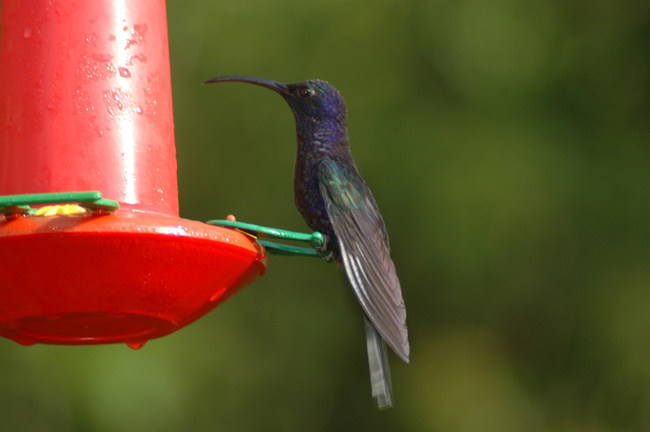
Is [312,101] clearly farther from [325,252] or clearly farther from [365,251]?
[325,252]

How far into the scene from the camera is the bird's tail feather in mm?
3018

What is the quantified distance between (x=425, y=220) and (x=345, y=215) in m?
1.25

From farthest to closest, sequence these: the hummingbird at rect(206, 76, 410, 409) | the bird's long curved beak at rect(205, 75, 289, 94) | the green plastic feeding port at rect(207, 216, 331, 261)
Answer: the bird's long curved beak at rect(205, 75, 289, 94) < the hummingbird at rect(206, 76, 410, 409) < the green plastic feeding port at rect(207, 216, 331, 261)

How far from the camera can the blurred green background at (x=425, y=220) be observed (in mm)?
4789

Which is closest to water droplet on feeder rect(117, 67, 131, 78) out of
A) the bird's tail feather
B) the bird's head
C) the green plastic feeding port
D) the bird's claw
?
the green plastic feeding port

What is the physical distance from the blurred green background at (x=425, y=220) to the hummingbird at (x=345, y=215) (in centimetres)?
75

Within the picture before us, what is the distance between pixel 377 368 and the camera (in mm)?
3166

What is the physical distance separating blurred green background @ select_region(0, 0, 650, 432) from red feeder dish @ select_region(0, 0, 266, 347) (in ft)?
6.54

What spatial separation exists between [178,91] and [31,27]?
252cm

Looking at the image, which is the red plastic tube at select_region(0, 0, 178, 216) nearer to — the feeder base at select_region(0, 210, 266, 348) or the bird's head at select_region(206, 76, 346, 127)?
the feeder base at select_region(0, 210, 266, 348)

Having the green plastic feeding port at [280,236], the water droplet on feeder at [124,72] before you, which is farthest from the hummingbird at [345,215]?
the water droplet on feeder at [124,72]

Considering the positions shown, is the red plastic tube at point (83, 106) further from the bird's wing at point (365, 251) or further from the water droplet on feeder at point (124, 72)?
the bird's wing at point (365, 251)

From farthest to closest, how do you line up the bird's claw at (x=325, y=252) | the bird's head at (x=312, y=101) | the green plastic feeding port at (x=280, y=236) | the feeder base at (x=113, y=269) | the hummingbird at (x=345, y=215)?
1. the bird's head at (x=312, y=101)
2. the hummingbird at (x=345, y=215)
3. the bird's claw at (x=325, y=252)
4. the green plastic feeding port at (x=280, y=236)
5. the feeder base at (x=113, y=269)

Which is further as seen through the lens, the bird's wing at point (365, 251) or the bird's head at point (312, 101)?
the bird's head at point (312, 101)
